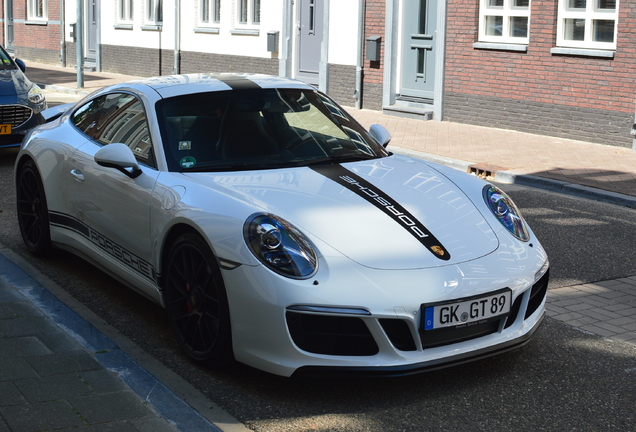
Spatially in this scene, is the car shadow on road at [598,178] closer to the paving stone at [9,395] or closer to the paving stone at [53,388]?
the paving stone at [53,388]

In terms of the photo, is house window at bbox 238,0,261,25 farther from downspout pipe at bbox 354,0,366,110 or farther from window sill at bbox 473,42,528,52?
window sill at bbox 473,42,528,52

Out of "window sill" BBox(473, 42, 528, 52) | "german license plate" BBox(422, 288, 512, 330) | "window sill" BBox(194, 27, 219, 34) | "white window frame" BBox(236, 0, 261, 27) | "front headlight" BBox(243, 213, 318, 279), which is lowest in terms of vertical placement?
"german license plate" BBox(422, 288, 512, 330)

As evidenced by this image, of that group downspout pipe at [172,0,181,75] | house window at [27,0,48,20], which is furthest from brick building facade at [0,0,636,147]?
house window at [27,0,48,20]

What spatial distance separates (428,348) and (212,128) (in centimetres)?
190

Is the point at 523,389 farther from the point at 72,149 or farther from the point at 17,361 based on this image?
the point at 72,149

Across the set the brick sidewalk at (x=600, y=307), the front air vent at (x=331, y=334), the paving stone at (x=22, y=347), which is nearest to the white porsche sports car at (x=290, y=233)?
the front air vent at (x=331, y=334)

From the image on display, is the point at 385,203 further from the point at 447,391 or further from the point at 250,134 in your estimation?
the point at 250,134

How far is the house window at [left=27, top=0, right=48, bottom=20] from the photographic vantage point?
96.0 feet

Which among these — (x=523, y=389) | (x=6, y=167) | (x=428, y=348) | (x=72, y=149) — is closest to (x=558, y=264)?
(x=523, y=389)

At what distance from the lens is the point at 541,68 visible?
44.3ft

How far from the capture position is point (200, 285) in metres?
4.15

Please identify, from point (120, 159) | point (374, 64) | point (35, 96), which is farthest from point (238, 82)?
point (374, 64)

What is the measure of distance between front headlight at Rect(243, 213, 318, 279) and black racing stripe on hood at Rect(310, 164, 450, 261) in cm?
52

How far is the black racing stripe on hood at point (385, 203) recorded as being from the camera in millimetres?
3984
